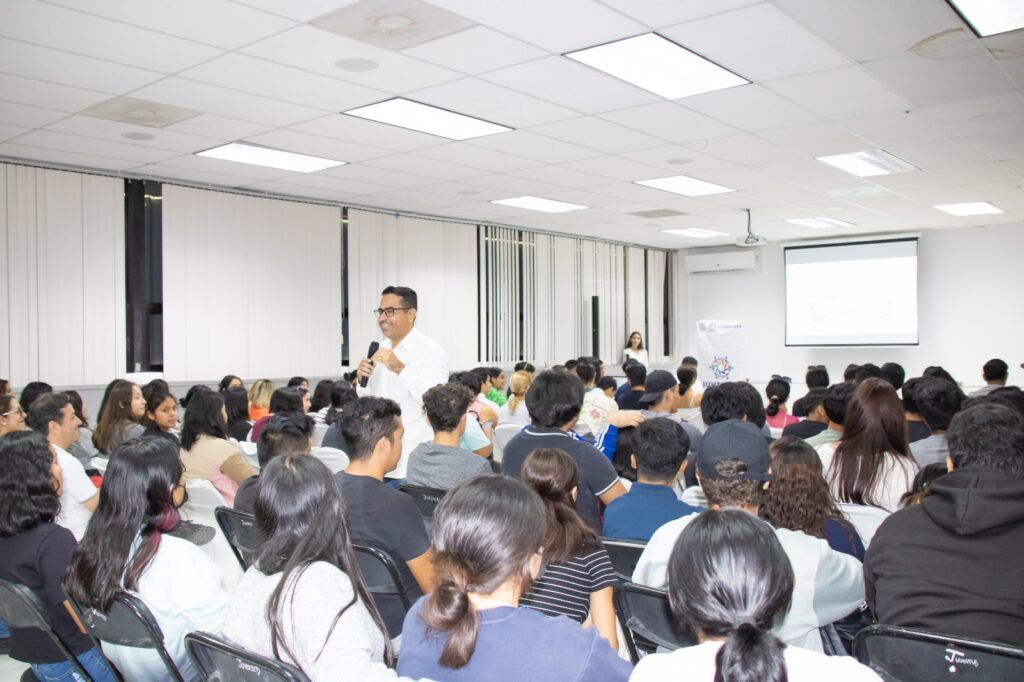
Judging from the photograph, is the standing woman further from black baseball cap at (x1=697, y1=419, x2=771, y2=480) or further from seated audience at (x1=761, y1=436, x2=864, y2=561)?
seated audience at (x1=761, y1=436, x2=864, y2=561)

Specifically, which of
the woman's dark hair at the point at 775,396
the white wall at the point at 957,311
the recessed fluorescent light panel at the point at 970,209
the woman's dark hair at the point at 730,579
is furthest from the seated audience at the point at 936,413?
the white wall at the point at 957,311

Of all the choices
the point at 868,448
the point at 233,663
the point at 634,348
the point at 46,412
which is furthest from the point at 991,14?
the point at 634,348

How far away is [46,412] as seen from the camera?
3986 millimetres

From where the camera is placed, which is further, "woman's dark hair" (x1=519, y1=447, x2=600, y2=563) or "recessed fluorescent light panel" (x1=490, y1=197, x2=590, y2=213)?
"recessed fluorescent light panel" (x1=490, y1=197, x2=590, y2=213)

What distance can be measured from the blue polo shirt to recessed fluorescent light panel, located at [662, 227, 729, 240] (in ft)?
28.9

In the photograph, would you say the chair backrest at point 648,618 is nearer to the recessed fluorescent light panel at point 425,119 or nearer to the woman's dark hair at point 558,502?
the woman's dark hair at point 558,502

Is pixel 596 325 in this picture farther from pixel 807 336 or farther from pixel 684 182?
pixel 684 182

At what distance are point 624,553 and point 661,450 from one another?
1.29ft

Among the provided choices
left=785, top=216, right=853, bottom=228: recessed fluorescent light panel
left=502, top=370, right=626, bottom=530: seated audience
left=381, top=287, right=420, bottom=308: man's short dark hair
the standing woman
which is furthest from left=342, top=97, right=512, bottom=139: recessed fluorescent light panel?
the standing woman

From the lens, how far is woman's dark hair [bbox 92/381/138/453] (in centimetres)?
460

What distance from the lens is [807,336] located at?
12258 millimetres

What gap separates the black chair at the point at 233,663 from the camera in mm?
1524

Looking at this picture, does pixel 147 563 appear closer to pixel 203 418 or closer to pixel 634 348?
pixel 203 418

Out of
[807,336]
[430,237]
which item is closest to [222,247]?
Result: [430,237]
